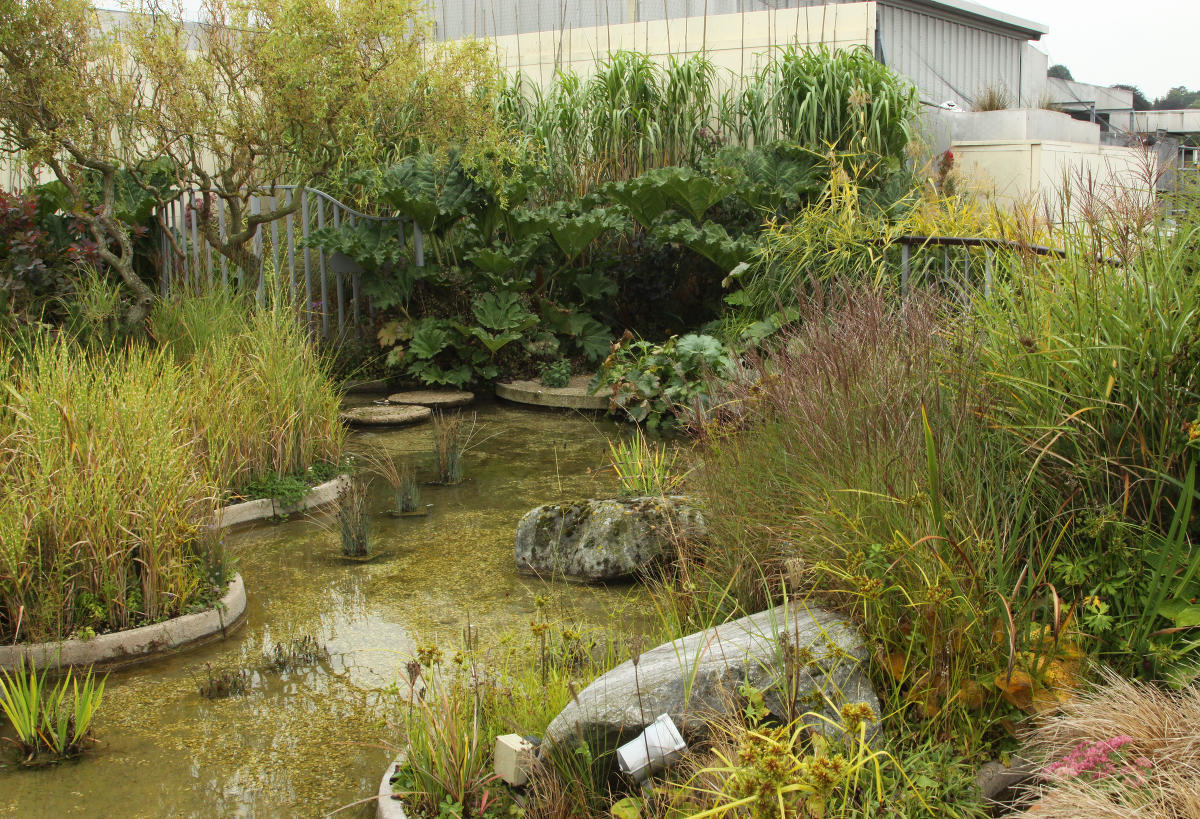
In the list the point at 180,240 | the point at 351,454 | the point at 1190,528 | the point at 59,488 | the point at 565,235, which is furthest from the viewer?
the point at 180,240

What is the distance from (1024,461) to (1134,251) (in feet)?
2.58

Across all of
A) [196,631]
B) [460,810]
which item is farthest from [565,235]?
[460,810]

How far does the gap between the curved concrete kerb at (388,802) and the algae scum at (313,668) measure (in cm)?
10

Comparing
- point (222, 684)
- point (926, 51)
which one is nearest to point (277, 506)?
point (222, 684)

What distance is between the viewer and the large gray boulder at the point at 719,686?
2.86 meters

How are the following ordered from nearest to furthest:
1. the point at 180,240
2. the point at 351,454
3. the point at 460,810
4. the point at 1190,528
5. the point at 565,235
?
the point at 460,810 < the point at 1190,528 < the point at 351,454 < the point at 565,235 < the point at 180,240

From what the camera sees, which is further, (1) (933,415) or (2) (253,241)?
(2) (253,241)

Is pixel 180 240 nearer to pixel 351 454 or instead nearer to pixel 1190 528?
pixel 351 454

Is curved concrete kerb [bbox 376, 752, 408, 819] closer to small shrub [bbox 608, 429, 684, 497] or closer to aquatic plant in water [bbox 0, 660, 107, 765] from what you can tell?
aquatic plant in water [bbox 0, 660, 107, 765]

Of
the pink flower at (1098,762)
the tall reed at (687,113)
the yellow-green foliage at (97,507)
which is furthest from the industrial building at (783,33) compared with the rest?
the pink flower at (1098,762)

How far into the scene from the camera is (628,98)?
11.4 meters

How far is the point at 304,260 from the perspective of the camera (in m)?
10.5

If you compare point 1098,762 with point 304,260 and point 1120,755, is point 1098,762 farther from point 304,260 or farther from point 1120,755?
point 304,260

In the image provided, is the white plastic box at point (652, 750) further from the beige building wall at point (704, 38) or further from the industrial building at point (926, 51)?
the beige building wall at point (704, 38)
